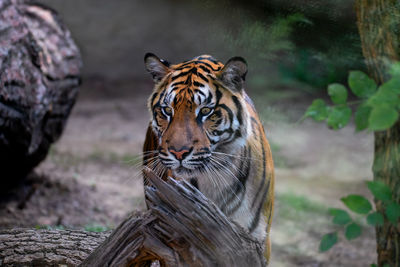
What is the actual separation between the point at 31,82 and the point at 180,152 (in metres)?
2.46

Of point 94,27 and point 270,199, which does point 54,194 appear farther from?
point 94,27

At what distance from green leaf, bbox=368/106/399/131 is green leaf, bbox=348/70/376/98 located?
21cm

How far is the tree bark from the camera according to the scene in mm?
1948

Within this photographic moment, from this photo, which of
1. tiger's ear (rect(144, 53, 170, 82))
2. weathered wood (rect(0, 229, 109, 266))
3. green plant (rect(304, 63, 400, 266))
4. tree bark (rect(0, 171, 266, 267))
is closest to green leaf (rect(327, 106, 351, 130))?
green plant (rect(304, 63, 400, 266))

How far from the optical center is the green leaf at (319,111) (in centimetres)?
188

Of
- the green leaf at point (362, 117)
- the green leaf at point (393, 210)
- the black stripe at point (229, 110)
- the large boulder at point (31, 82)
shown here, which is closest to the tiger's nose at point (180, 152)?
the black stripe at point (229, 110)

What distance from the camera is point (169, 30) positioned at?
10.4 meters

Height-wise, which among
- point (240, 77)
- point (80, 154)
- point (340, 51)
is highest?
point (340, 51)

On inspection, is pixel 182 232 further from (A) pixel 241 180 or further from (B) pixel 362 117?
(B) pixel 362 117

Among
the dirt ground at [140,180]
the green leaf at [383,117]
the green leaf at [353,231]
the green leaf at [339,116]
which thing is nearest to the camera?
the green leaf at [383,117]

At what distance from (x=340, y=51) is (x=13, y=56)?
3.02m

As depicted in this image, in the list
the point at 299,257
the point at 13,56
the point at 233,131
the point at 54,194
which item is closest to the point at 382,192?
the point at 233,131

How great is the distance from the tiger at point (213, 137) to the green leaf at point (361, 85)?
75cm

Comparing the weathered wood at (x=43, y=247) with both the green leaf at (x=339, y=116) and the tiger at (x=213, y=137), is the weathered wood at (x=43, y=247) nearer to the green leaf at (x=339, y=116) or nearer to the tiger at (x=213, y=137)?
the tiger at (x=213, y=137)
